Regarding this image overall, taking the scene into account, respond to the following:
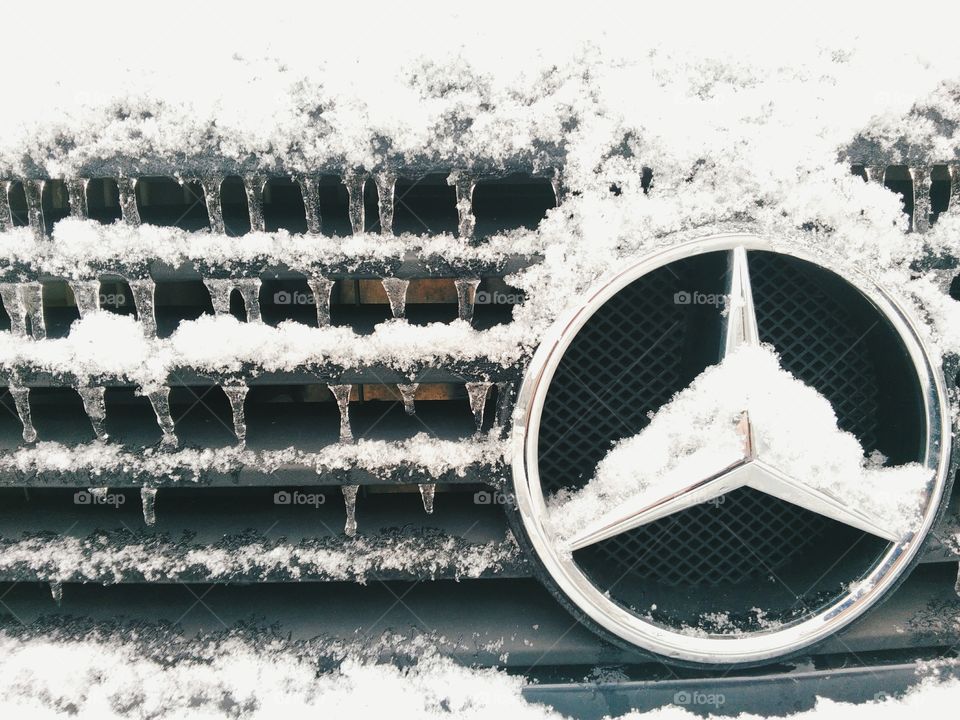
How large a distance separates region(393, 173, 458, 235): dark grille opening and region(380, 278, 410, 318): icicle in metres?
0.08

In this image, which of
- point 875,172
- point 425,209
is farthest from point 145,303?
point 875,172

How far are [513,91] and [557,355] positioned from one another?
381 mm

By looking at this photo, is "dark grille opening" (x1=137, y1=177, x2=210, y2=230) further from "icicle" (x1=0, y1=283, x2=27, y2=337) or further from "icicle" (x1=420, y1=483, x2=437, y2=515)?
"icicle" (x1=420, y1=483, x2=437, y2=515)

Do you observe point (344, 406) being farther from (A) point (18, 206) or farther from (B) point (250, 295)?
(A) point (18, 206)

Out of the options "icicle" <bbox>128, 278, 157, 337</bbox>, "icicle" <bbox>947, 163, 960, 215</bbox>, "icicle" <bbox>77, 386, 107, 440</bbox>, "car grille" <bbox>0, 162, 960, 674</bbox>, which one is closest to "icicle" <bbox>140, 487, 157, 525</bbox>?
"car grille" <bbox>0, 162, 960, 674</bbox>

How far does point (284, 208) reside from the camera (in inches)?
41.4

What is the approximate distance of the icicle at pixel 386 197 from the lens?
0.94 metres

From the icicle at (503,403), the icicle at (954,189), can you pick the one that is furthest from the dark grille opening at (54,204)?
the icicle at (954,189)

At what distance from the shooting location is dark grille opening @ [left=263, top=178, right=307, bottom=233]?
100cm

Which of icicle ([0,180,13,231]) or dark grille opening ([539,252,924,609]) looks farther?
dark grille opening ([539,252,924,609])

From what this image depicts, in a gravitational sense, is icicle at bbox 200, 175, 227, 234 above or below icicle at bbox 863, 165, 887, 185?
below

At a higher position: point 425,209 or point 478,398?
point 425,209

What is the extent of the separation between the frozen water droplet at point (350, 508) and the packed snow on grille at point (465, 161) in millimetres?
57

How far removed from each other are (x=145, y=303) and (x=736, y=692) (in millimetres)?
1141
